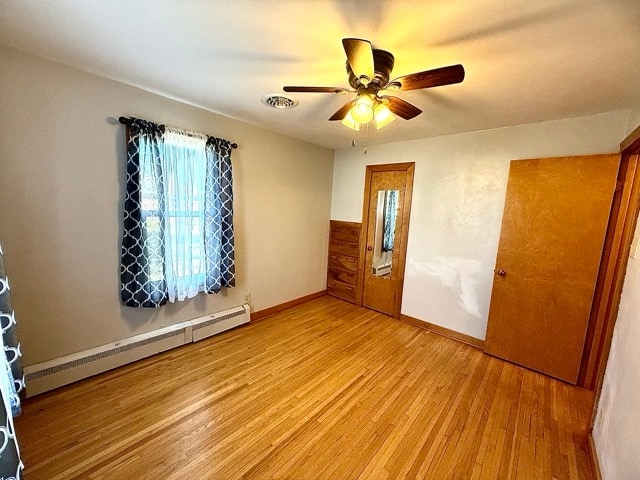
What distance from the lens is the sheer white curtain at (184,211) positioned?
7.30 ft

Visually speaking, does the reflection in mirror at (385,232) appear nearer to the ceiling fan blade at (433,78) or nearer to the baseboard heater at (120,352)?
the baseboard heater at (120,352)

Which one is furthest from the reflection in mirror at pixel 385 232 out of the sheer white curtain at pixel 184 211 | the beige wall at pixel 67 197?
the sheer white curtain at pixel 184 211

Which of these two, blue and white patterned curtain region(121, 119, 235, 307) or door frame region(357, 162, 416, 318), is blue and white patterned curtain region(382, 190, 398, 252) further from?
blue and white patterned curtain region(121, 119, 235, 307)

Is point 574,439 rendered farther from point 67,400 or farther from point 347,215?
point 67,400

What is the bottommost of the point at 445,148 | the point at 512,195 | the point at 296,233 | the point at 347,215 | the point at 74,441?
the point at 74,441

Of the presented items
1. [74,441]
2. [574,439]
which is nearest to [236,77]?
[74,441]

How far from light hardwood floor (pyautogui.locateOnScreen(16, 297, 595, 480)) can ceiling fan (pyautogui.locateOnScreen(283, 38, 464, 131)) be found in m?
1.95

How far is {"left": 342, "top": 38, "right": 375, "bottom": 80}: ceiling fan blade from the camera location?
3.51 feet

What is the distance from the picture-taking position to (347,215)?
382 cm

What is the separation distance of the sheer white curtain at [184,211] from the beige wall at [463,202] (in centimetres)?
195

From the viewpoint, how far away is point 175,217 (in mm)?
2297

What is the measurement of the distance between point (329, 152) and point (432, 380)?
3.07m

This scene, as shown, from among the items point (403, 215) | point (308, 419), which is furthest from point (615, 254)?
point (308, 419)

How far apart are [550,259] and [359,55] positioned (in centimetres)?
232
